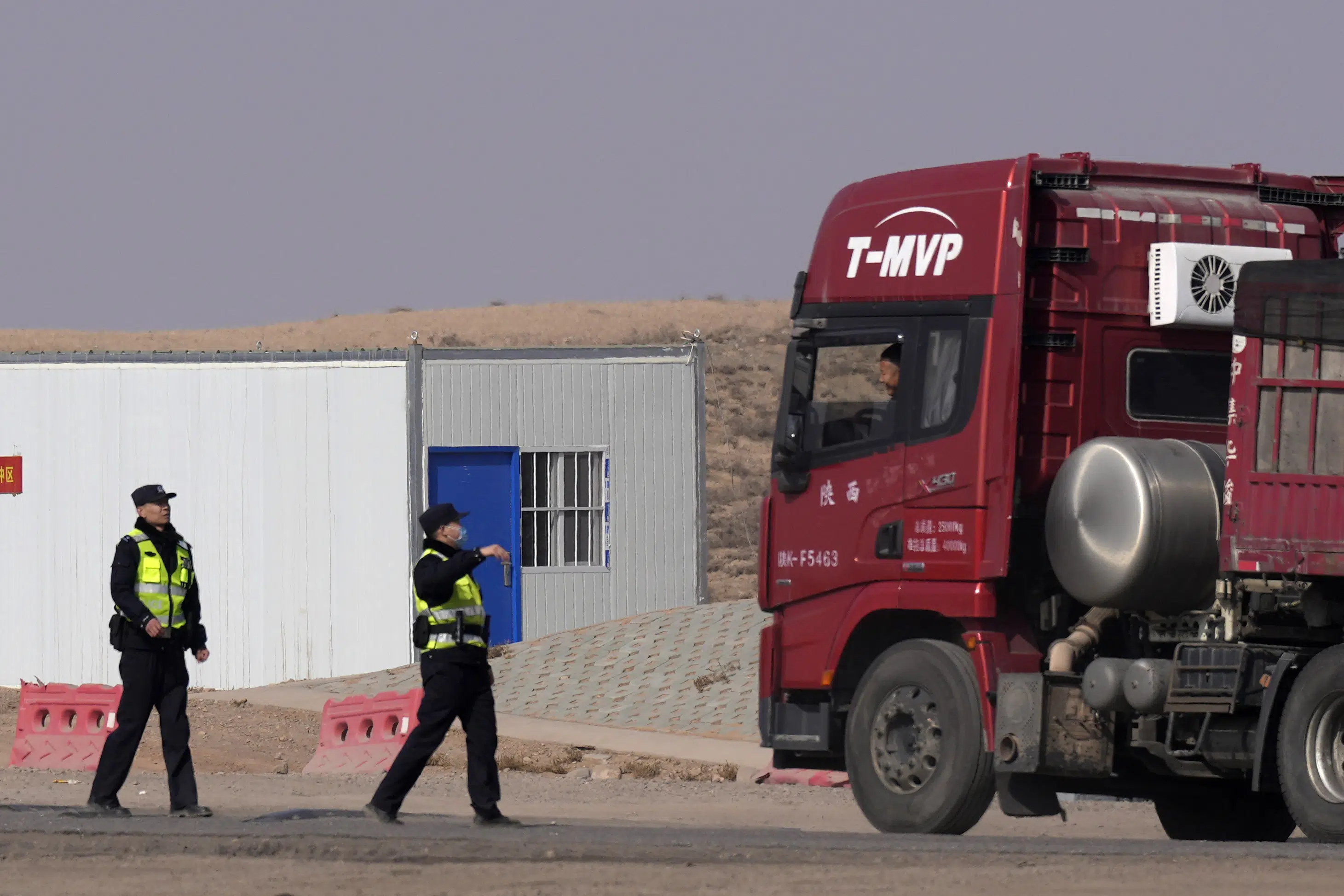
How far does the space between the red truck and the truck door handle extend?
27 mm

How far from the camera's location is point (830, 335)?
12.3 meters

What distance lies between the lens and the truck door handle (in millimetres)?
11766

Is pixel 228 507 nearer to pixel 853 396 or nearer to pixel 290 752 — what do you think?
pixel 290 752

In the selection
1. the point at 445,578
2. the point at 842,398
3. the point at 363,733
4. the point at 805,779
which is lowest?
the point at 805,779

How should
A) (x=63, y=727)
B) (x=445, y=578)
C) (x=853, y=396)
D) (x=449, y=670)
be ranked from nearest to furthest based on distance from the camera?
(x=445, y=578) → (x=449, y=670) → (x=853, y=396) → (x=63, y=727)

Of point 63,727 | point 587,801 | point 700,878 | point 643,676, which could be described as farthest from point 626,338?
point 700,878

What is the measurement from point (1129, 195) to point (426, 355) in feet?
44.1

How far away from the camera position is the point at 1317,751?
10.1m

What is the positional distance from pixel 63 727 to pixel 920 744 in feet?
30.1

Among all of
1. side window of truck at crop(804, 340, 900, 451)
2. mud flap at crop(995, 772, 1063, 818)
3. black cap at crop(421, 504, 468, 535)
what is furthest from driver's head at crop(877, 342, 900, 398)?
black cap at crop(421, 504, 468, 535)

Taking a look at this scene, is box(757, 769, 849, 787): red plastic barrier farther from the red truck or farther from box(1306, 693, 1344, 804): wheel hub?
box(1306, 693, 1344, 804): wheel hub

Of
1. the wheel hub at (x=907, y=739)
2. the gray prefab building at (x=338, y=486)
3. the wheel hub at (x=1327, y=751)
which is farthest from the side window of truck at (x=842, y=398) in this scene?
the gray prefab building at (x=338, y=486)

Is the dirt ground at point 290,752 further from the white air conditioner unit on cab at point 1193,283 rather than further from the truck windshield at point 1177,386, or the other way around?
the white air conditioner unit on cab at point 1193,283

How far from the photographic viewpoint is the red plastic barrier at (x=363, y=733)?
17516 mm
